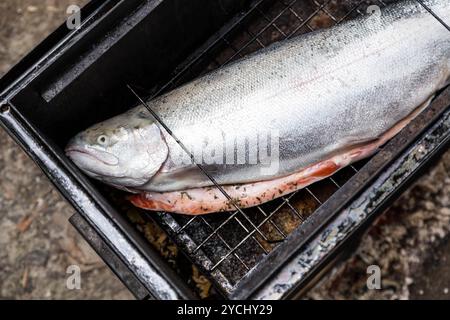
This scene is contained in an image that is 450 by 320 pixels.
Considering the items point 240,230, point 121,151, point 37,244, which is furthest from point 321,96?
point 37,244

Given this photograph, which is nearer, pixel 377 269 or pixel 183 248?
pixel 183 248

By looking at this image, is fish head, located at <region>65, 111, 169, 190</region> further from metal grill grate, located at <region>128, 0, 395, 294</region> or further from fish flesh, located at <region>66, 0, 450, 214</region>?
metal grill grate, located at <region>128, 0, 395, 294</region>

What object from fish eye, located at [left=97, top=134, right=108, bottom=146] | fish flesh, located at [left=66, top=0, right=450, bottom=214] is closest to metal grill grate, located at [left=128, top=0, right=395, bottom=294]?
fish flesh, located at [left=66, top=0, right=450, bottom=214]

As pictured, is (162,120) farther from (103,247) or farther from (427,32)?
(427,32)

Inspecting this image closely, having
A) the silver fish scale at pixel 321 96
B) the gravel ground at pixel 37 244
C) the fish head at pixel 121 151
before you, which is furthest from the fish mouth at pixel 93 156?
the gravel ground at pixel 37 244

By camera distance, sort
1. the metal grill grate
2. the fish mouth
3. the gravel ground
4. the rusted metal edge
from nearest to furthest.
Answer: the rusted metal edge → the fish mouth → the metal grill grate → the gravel ground
